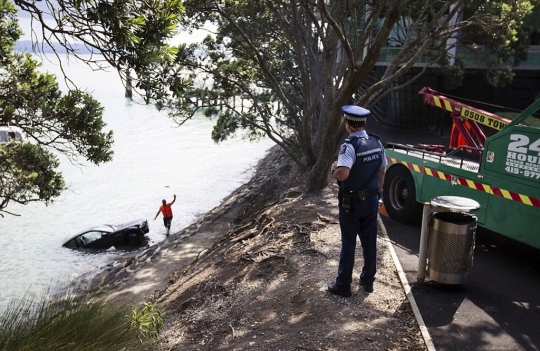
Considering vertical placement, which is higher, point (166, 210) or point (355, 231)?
point (355, 231)

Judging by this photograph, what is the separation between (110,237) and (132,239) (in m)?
0.95

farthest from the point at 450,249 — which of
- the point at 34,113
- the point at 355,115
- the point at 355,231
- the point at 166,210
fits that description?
the point at 166,210

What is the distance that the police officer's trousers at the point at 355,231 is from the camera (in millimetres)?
6297

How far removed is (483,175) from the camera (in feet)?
27.2

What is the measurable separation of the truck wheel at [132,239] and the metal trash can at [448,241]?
17.6 metres

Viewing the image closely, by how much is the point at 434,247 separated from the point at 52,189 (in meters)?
8.54

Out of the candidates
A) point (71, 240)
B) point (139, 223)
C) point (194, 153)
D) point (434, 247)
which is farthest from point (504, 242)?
point (194, 153)

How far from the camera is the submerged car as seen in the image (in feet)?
73.3

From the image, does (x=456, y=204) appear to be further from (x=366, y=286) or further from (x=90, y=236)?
(x=90, y=236)

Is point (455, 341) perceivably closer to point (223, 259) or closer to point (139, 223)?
point (223, 259)

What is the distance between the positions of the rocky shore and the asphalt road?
0.91ft

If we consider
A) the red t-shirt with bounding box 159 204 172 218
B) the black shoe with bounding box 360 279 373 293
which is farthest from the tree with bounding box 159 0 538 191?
the black shoe with bounding box 360 279 373 293

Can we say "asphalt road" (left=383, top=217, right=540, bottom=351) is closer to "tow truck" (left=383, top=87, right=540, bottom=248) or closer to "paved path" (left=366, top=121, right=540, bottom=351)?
"paved path" (left=366, top=121, right=540, bottom=351)

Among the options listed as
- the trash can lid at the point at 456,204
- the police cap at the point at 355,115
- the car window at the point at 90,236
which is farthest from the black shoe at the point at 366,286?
the car window at the point at 90,236
